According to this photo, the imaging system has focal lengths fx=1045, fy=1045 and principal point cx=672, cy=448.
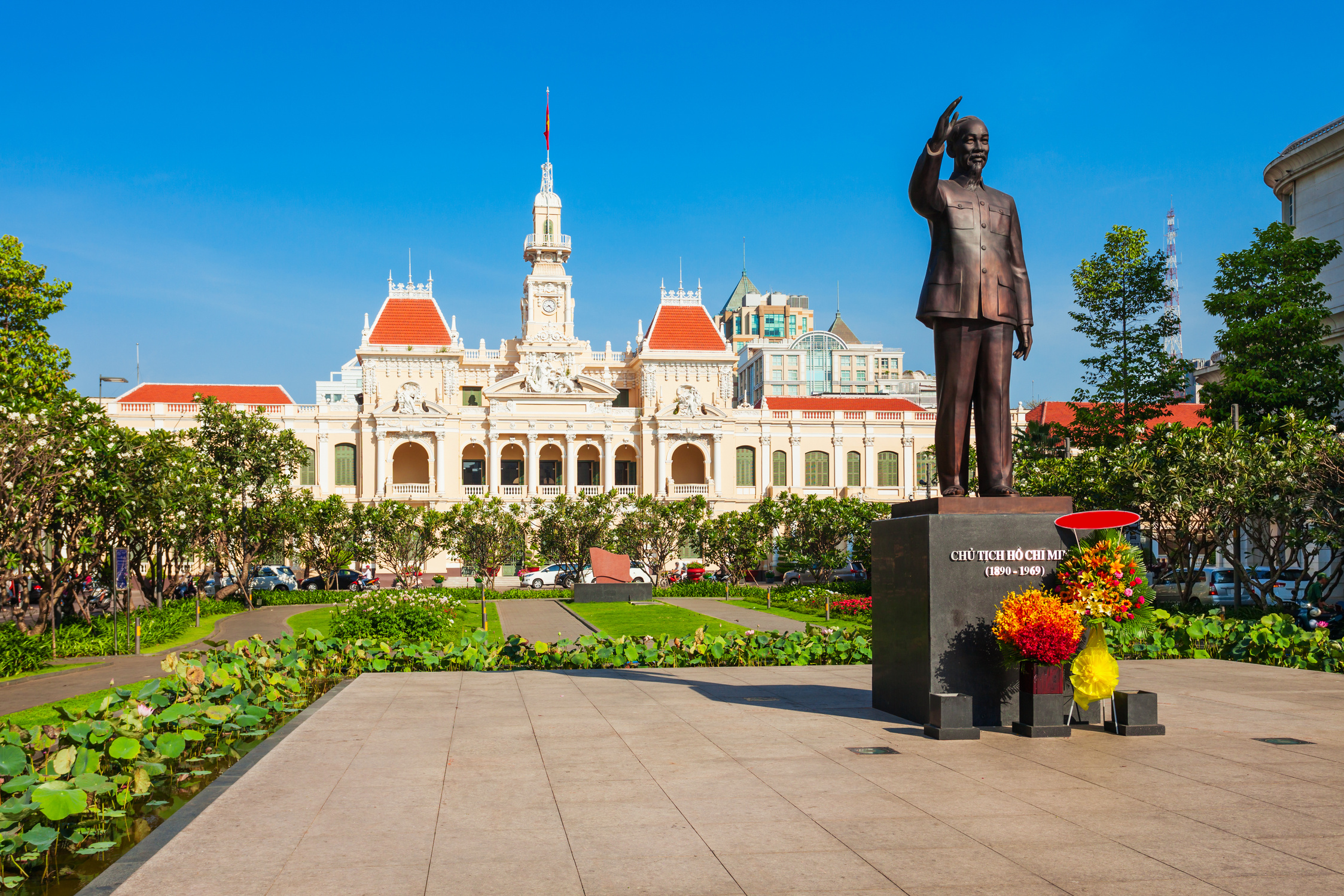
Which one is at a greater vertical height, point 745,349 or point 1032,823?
point 745,349

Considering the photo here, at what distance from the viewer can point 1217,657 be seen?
16.0 m

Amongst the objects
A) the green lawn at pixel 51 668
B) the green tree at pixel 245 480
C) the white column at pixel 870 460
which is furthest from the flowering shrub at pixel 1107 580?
the white column at pixel 870 460

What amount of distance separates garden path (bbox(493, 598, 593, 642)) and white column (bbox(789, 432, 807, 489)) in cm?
2989

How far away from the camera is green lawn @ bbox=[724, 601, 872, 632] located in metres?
25.7

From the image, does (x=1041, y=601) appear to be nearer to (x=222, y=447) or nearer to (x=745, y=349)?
(x=222, y=447)

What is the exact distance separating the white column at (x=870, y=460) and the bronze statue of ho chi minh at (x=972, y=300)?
5562cm

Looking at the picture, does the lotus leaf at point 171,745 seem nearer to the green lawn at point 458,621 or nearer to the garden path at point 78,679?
the garden path at point 78,679

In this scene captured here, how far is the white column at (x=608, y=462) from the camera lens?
61659mm

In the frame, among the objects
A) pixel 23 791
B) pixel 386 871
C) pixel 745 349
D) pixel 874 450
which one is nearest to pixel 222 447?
pixel 23 791

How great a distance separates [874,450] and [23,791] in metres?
60.9

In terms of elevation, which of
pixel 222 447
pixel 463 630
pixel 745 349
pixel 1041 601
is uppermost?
pixel 745 349

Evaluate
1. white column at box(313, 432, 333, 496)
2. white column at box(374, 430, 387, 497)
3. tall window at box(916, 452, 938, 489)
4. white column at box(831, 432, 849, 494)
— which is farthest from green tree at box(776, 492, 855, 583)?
white column at box(313, 432, 333, 496)

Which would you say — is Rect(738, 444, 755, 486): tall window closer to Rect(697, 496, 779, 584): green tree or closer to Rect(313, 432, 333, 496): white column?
Rect(697, 496, 779, 584): green tree

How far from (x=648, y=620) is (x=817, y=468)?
40.1 metres
